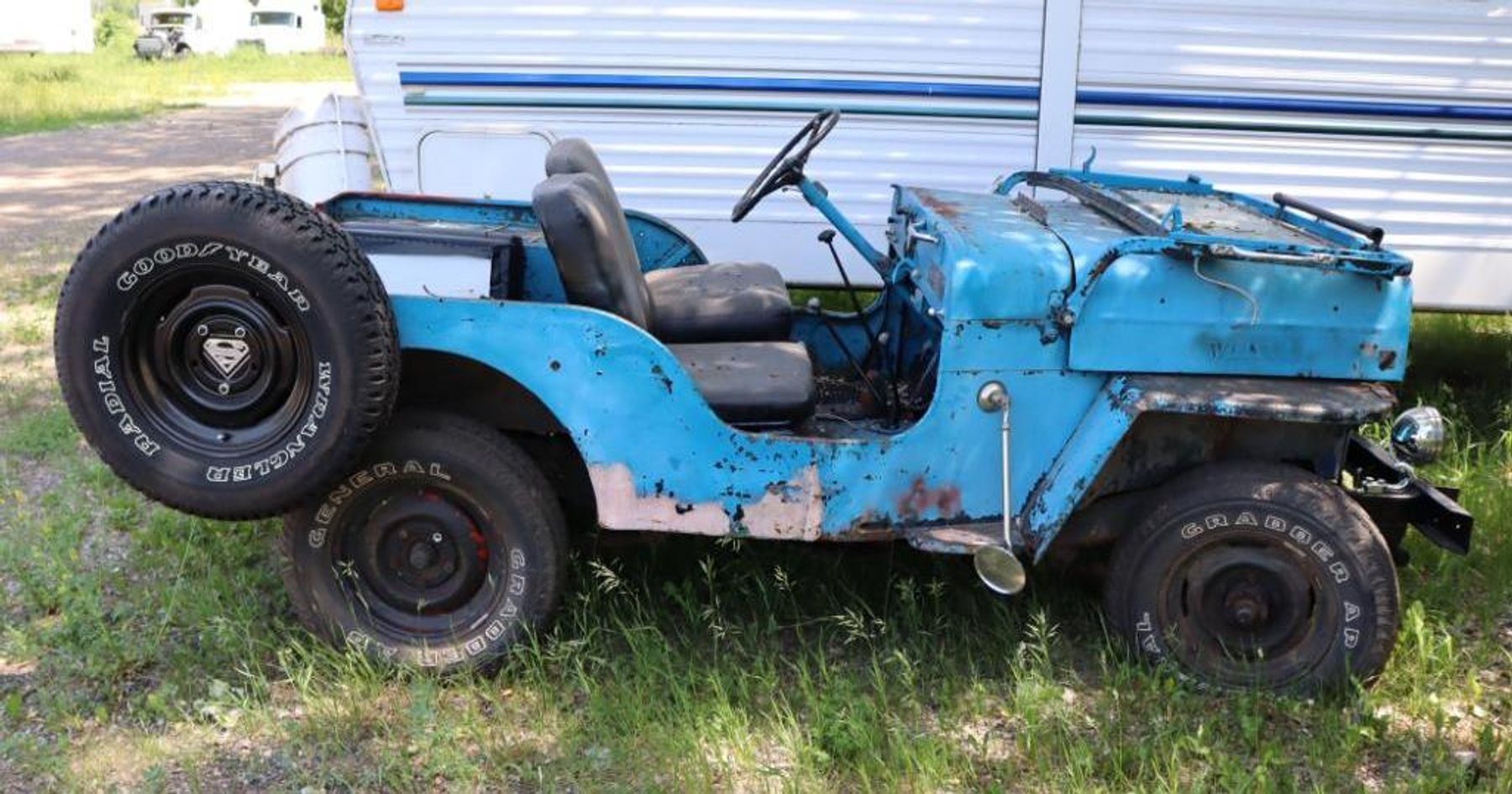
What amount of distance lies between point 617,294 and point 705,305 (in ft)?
2.29

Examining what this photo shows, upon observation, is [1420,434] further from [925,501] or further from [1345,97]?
[1345,97]

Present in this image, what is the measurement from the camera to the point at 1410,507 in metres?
3.78

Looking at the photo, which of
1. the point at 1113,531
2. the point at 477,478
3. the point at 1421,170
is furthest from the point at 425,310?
the point at 1421,170

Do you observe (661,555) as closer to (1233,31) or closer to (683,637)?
(683,637)

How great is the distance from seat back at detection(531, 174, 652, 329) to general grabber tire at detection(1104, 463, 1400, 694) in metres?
1.55

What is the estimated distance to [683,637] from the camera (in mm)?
3898

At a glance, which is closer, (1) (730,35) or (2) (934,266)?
(2) (934,266)

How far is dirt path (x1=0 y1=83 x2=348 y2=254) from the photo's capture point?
1017cm

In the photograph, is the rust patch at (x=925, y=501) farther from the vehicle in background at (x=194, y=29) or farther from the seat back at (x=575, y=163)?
the vehicle in background at (x=194, y=29)

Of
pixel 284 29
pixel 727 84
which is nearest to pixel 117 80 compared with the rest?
pixel 284 29

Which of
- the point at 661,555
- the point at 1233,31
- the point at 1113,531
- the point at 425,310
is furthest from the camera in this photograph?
the point at 1233,31

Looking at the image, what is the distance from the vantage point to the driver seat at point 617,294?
12.1 ft

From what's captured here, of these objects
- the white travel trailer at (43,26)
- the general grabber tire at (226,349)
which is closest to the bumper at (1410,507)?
the general grabber tire at (226,349)

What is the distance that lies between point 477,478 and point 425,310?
1.56ft
